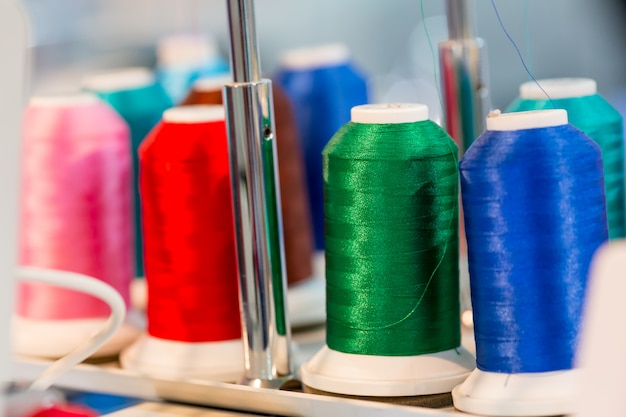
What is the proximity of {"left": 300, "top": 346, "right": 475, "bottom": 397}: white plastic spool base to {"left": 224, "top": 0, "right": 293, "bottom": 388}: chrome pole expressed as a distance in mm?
63

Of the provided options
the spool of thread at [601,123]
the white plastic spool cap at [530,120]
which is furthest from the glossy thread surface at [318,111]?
the white plastic spool cap at [530,120]

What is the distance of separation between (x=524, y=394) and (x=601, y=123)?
278 mm

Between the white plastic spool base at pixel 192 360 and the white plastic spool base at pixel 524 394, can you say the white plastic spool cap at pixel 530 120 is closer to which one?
the white plastic spool base at pixel 524 394

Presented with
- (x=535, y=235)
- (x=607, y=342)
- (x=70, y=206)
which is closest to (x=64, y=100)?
(x=70, y=206)

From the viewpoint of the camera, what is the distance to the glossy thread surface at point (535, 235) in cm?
75

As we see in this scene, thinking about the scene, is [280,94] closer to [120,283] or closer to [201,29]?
[120,283]

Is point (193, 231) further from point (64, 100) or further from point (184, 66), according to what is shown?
point (184, 66)

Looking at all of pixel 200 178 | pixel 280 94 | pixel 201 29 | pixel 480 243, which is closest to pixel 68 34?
pixel 201 29

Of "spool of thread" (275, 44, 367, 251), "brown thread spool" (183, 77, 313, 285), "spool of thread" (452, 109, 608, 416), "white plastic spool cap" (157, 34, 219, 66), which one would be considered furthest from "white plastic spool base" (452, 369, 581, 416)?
"white plastic spool cap" (157, 34, 219, 66)

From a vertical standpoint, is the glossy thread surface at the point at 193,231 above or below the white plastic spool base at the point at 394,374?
above

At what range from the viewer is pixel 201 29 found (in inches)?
113

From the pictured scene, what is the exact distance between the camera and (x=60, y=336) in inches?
41.8

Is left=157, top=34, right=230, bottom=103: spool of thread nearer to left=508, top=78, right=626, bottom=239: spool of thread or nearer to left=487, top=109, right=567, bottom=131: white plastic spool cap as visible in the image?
left=508, top=78, right=626, bottom=239: spool of thread

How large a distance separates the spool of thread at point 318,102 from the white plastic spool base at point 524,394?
1.64 feet
